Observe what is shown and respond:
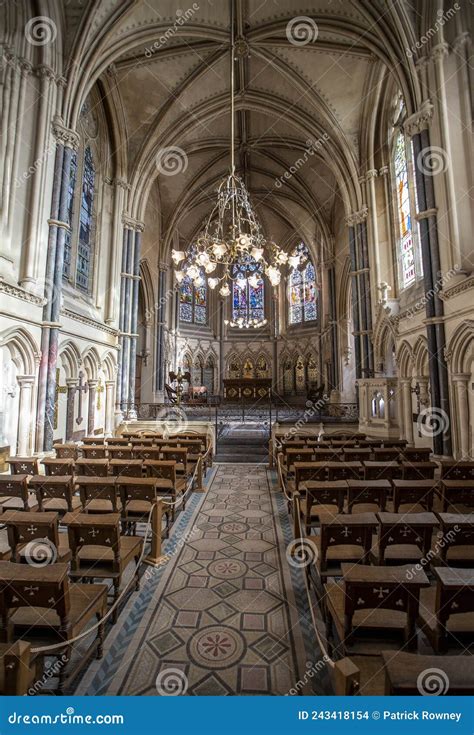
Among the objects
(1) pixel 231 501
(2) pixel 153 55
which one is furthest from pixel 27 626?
(2) pixel 153 55

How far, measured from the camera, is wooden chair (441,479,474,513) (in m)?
4.10

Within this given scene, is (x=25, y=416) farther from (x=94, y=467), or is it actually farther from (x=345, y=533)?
(x=345, y=533)

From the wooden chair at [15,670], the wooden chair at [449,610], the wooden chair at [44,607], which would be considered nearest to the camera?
the wooden chair at [15,670]

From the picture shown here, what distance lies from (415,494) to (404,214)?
11255 millimetres

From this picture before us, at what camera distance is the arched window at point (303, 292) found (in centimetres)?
2439

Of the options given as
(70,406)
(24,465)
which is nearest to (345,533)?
(24,465)

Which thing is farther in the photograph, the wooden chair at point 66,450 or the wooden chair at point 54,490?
the wooden chair at point 66,450

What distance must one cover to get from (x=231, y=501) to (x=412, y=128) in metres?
10.7

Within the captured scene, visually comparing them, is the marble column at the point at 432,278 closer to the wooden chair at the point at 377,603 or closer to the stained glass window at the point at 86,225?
the wooden chair at the point at 377,603

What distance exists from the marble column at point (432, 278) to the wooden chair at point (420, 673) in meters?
8.07

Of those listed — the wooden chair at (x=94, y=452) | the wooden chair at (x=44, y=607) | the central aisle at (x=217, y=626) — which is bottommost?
the central aisle at (x=217, y=626)

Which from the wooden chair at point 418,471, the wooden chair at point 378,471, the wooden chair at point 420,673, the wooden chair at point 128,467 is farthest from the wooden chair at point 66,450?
the wooden chair at point 420,673

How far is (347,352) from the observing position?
2006 centimetres

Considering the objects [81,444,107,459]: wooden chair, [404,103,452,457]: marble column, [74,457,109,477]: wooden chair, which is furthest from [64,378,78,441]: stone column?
[404,103,452,457]: marble column
